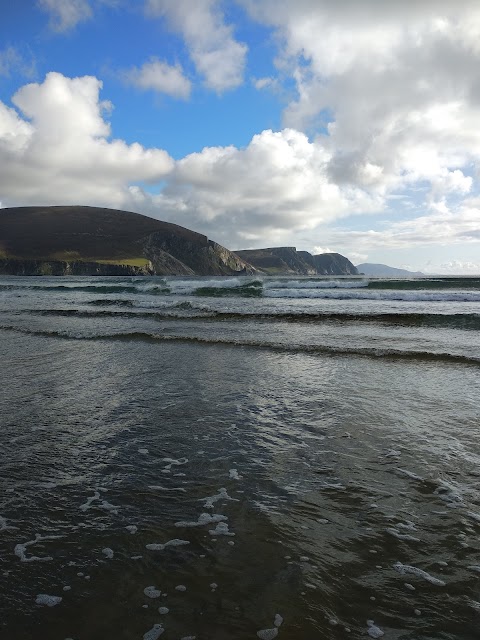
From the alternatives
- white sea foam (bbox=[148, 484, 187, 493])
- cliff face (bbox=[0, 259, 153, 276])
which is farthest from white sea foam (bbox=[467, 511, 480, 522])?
cliff face (bbox=[0, 259, 153, 276])

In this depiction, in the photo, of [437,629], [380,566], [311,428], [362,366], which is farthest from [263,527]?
[362,366]

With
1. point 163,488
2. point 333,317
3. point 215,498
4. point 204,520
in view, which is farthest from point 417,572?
point 333,317

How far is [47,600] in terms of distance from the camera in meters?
2.76

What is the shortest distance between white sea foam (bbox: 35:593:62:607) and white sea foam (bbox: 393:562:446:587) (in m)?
2.54

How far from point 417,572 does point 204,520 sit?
1.85 metres

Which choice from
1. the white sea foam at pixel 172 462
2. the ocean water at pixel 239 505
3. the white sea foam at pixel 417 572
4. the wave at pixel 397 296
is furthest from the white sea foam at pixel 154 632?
the wave at pixel 397 296

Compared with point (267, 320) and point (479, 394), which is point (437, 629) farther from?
point (267, 320)

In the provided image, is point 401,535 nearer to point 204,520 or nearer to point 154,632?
point 204,520

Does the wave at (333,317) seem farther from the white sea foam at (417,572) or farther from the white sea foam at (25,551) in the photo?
the white sea foam at (25,551)

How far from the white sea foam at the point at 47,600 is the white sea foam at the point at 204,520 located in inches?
44.2

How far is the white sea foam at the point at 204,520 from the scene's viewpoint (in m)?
3.66

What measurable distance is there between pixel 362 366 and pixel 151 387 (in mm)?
5778

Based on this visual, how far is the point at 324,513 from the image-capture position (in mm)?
3826

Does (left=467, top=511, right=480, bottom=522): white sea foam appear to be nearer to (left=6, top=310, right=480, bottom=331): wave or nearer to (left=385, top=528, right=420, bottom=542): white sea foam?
(left=385, top=528, right=420, bottom=542): white sea foam
